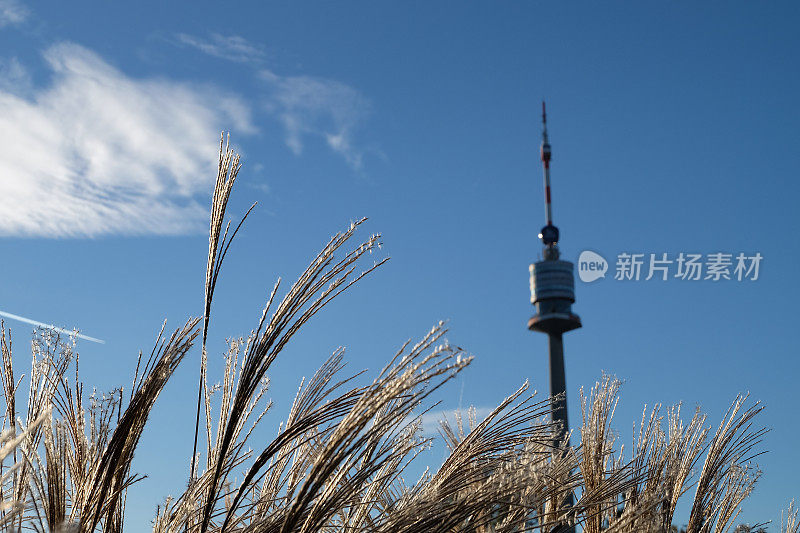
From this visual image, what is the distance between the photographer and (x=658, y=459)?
383 cm

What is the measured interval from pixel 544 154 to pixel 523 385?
6346cm

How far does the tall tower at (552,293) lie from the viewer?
6181 centimetres

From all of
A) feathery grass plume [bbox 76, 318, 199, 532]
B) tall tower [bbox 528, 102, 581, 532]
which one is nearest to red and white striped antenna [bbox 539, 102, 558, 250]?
tall tower [bbox 528, 102, 581, 532]

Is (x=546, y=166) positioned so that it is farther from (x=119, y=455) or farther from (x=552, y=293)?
(x=119, y=455)

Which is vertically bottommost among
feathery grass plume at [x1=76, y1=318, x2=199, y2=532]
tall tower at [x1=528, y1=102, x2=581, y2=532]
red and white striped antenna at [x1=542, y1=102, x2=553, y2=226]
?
feathery grass plume at [x1=76, y1=318, x2=199, y2=532]

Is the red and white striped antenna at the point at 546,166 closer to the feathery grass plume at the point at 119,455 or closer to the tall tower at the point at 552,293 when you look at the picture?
the tall tower at the point at 552,293

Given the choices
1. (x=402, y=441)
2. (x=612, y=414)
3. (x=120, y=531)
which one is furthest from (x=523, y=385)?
(x=612, y=414)

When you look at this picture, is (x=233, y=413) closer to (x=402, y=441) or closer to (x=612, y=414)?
(x=402, y=441)

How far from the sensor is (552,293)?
61.7m

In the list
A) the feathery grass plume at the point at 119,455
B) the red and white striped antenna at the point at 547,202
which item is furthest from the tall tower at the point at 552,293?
the feathery grass plume at the point at 119,455

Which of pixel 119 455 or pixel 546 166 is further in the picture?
pixel 546 166

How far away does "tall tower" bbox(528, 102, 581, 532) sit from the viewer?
2434 inches

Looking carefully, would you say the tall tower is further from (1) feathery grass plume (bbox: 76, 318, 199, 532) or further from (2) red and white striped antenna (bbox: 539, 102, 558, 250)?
(1) feathery grass plume (bbox: 76, 318, 199, 532)

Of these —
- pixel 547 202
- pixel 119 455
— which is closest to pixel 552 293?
pixel 547 202
